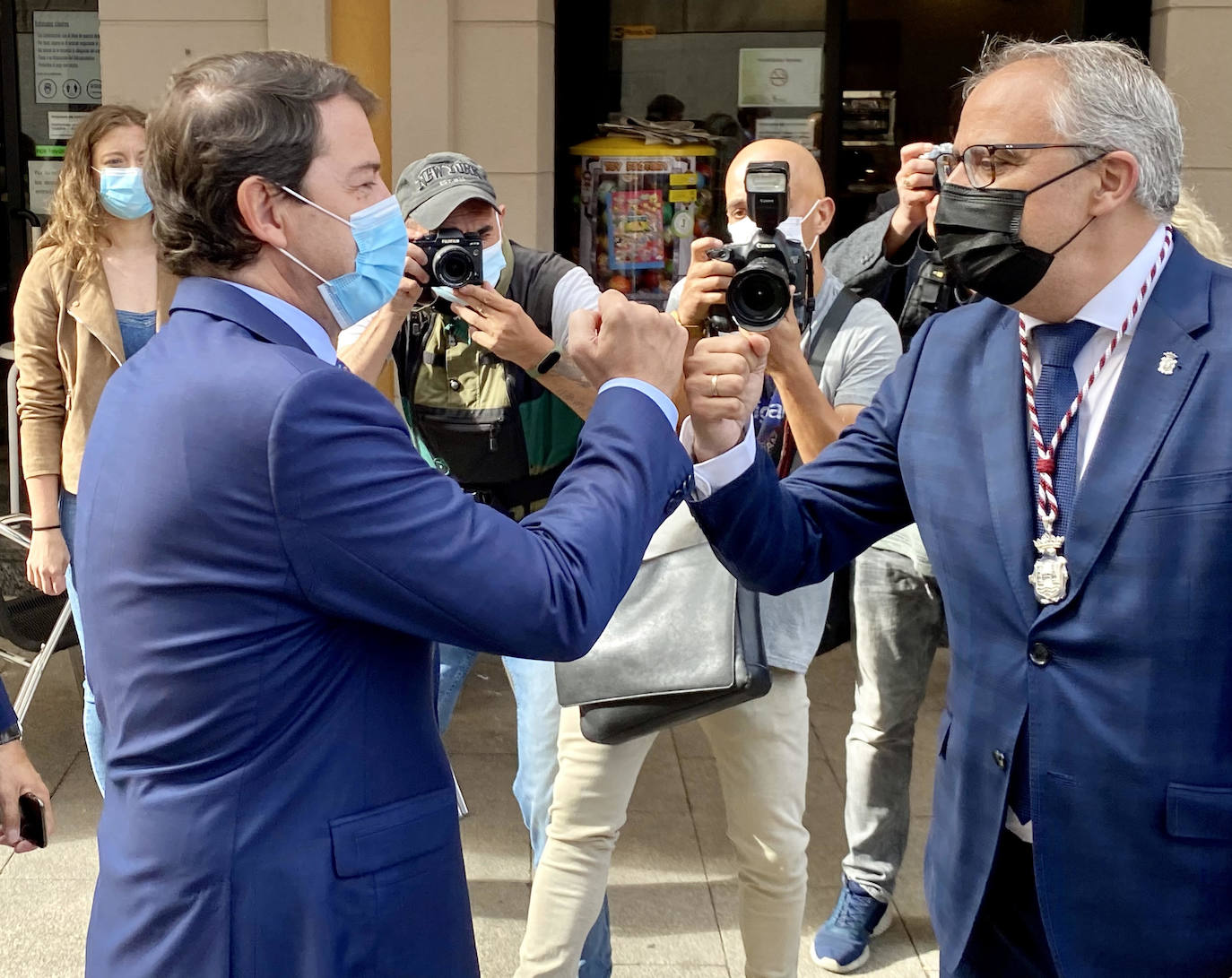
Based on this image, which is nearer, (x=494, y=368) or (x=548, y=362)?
(x=548, y=362)

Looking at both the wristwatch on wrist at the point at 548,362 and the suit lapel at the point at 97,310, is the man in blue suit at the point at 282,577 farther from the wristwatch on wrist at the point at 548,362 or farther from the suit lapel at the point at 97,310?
the suit lapel at the point at 97,310

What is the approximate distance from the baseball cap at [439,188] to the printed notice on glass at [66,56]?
5.75m

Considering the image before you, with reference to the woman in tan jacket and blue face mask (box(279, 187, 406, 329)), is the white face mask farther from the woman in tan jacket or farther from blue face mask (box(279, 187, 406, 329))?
the woman in tan jacket

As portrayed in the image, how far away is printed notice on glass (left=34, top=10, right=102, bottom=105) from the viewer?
8727 millimetres

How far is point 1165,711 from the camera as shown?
2020 mm

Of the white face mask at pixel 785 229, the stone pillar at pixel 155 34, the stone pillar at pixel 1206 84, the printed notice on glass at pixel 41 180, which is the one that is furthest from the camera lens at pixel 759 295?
the printed notice on glass at pixel 41 180

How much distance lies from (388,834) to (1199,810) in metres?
1.07

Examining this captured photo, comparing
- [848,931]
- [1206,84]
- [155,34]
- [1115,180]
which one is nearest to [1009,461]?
[1115,180]

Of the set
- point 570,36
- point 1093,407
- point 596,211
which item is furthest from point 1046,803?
point 570,36

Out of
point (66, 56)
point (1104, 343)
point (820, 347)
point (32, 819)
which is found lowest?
point (32, 819)

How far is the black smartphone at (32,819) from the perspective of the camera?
249cm

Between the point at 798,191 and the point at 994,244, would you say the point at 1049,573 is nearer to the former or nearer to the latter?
the point at 994,244

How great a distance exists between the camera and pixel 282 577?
1.82 meters

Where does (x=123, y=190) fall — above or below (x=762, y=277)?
above
